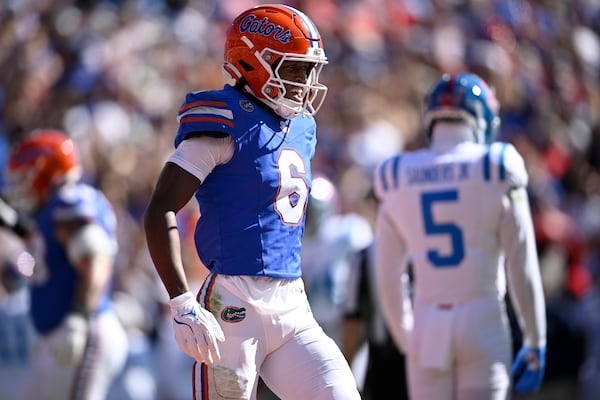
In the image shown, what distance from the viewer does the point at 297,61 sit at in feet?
13.9

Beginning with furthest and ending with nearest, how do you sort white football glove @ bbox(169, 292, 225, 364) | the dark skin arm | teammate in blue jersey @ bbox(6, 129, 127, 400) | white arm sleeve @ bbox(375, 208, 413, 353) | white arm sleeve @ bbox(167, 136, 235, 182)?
teammate in blue jersey @ bbox(6, 129, 127, 400) → white arm sleeve @ bbox(375, 208, 413, 353) → white arm sleeve @ bbox(167, 136, 235, 182) → the dark skin arm → white football glove @ bbox(169, 292, 225, 364)

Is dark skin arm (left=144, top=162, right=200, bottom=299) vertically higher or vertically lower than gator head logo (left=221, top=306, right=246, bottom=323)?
higher

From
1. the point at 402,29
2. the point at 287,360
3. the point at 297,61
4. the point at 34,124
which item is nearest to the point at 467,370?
the point at 287,360

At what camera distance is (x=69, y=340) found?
20.2 feet

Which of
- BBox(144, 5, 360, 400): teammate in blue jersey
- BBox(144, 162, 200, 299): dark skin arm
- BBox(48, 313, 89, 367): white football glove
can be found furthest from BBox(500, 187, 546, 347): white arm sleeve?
BBox(48, 313, 89, 367): white football glove

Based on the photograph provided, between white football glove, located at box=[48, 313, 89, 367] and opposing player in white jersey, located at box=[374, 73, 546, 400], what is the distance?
5.94ft

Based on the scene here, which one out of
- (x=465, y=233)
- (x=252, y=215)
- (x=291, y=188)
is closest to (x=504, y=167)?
(x=465, y=233)

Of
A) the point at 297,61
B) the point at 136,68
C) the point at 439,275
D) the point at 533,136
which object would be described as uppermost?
the point at 136,68

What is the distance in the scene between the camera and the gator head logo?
4020 millimetres

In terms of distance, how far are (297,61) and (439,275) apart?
1561 millimetres

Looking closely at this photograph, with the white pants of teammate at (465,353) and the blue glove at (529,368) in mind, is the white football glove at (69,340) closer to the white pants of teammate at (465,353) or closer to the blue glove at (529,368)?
the white pants of teammate at (465,353)

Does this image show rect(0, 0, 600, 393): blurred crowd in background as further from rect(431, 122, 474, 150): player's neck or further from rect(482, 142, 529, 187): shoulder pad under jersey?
rect(482, 142, 529, 187): shoulder pad under jersey

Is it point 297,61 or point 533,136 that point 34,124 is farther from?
point 297,61

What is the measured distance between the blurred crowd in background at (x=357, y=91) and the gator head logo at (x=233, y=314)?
198 inches
